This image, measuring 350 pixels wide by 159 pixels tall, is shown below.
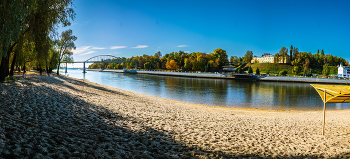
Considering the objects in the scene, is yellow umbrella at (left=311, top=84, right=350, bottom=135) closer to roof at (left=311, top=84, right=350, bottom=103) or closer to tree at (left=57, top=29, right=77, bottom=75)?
roof at (left=311, top=84, right=350, bottom=103)

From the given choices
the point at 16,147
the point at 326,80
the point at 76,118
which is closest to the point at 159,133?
the point at 76,118

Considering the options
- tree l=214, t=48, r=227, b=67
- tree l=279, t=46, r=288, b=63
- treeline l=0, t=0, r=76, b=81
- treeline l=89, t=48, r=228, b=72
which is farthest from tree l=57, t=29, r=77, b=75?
tree l=279, t=46, r=288, b=63

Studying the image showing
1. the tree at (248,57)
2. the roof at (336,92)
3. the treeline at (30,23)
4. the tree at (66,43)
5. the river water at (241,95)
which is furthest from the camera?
the tree at (248,57)

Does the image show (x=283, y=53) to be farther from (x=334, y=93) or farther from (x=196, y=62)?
(x=334, y=93)

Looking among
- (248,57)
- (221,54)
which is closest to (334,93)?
(221,54)

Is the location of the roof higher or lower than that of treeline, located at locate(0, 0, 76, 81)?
lower

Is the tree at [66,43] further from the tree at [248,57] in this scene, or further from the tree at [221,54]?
the tree at [248,57]

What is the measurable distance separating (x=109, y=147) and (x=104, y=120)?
Answer: 10.8 ft

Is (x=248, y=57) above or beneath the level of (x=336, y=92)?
above

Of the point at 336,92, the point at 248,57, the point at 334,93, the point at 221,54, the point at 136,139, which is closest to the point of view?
the point at 136,139

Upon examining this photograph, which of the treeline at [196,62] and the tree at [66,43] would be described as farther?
the treeline at [196,62]

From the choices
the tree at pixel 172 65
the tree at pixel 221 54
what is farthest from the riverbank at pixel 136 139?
the tree at pixel 221 54

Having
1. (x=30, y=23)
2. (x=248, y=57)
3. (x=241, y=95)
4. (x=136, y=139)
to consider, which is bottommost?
(x=241, y=95)

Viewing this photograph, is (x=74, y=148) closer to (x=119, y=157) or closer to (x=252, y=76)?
(x=119, y=157)
